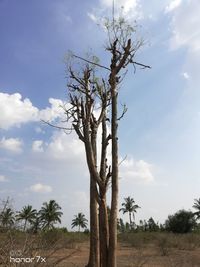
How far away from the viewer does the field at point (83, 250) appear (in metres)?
5.40

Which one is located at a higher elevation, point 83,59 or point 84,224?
point 84,224

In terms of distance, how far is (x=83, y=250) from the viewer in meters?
31.0

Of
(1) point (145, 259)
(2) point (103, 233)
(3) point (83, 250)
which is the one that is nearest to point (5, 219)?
(2) point (103, 233)

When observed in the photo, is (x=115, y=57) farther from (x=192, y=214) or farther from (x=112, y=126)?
(x=192, y=214)

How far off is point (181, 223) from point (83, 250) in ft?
91.0

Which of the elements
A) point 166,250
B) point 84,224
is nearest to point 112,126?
point 166,250

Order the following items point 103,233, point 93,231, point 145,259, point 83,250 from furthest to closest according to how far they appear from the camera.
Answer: point 83,250
point 145,259
point 93,231
point 103,233

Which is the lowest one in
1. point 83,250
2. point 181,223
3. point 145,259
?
point 145,259

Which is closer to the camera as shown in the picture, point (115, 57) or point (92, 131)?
point (115, 57)

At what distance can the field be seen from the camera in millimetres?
5398

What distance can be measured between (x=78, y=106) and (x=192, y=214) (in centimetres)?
4852

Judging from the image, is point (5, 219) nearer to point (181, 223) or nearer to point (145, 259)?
point (145, 259)

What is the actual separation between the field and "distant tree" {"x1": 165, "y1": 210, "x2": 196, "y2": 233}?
66.6 ft

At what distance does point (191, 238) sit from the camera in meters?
33.8
